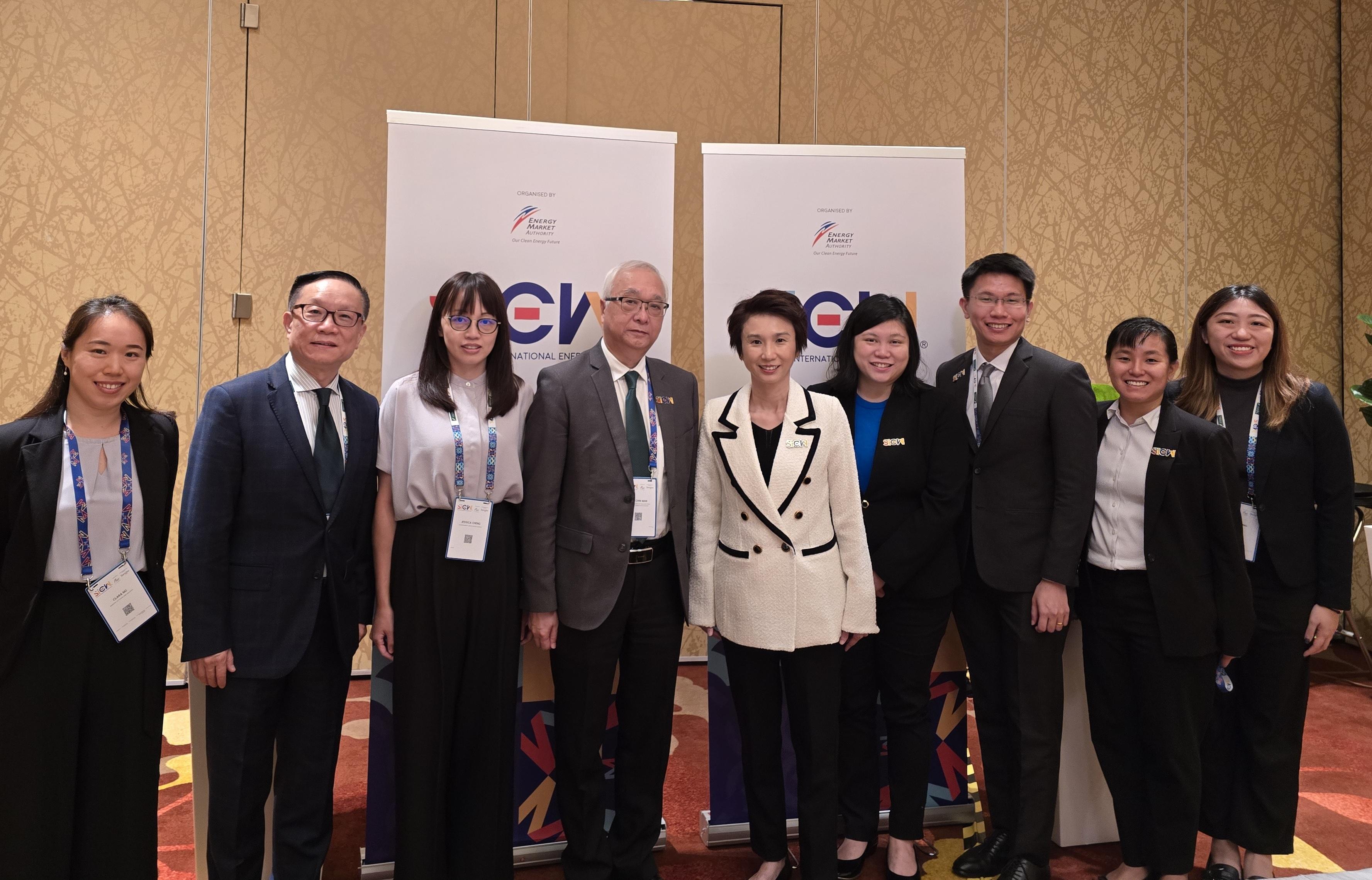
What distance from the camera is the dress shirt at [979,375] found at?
2.88 meters

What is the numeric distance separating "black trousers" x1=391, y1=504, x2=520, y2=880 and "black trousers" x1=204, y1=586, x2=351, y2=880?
18 centimetres

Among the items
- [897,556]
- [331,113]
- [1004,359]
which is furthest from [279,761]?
[331,113]

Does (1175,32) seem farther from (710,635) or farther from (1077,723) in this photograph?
(710,635)

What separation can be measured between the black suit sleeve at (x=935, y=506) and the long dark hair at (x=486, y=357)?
122 cm

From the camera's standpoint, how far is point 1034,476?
2.77 metres

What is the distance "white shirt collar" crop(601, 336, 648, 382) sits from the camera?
8.82ft

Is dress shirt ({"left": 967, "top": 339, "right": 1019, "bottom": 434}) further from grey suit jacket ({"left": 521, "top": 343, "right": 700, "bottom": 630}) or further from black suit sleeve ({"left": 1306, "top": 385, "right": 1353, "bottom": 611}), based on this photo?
grey suit jacket ({"left": 521, "top": 343, "right": 700, "bottom": 630})

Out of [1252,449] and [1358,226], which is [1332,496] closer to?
[1252,449]

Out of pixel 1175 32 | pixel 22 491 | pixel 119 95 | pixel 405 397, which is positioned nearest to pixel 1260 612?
pixel 405 397

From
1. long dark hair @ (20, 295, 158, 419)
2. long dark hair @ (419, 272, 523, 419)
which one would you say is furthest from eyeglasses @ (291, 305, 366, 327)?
long dark hair @ (20, 295, 158, 419)

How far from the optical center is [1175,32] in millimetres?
5477

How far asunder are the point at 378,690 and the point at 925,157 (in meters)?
2.61

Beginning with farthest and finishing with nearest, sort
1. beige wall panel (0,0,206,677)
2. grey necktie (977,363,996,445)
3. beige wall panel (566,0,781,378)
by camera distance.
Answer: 1. beige wall panel (566,0,781,378)
2. beige wall panel (0,0,206,677)
3. grey necktie (977,363,996,445)

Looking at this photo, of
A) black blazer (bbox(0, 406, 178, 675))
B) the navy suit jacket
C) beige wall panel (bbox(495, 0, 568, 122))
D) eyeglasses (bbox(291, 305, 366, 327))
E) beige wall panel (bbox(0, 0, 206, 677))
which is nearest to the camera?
black blazer (bbox(0, 406, 178, 675))
